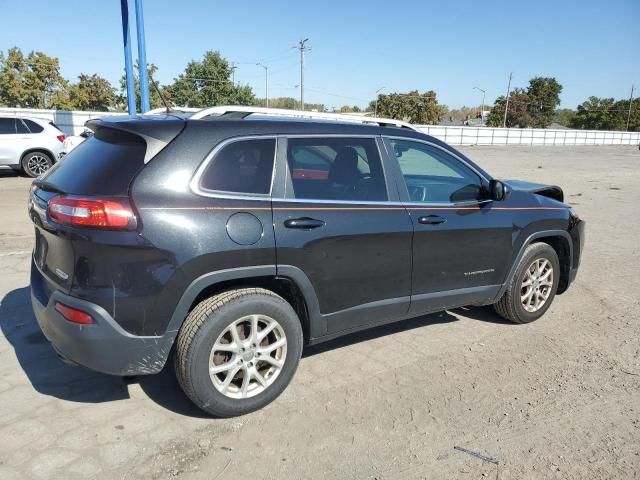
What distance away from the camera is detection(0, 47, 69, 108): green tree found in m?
51.6

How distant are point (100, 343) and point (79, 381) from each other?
99 centimetres

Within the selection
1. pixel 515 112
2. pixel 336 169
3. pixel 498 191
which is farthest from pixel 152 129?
pixel 515 112

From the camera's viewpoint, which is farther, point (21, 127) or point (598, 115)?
point (598, 115)

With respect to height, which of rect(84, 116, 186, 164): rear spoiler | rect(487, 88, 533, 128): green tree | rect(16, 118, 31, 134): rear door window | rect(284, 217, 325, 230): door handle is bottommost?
rect(284, 217, 325, 230): door handle

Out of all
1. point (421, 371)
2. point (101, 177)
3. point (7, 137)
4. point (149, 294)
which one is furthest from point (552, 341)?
point (7, 137)

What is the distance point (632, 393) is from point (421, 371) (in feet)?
4.65

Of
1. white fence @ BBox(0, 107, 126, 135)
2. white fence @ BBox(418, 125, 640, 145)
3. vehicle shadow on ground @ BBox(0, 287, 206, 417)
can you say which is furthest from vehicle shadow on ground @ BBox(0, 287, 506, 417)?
white fence @ BBox(418, 125, 640, 145)

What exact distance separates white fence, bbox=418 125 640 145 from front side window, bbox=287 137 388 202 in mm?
35131

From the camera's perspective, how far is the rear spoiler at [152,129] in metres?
2.76

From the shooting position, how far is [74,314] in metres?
2.64

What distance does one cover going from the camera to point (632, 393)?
11.3 ft

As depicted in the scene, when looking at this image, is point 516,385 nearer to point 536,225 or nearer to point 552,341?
point 552,341

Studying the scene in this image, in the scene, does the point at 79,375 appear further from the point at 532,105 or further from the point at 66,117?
the point at 532,105

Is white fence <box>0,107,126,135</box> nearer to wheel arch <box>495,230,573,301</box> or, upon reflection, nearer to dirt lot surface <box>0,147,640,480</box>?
dirt lot surface <box>0,147,640,480</box>
